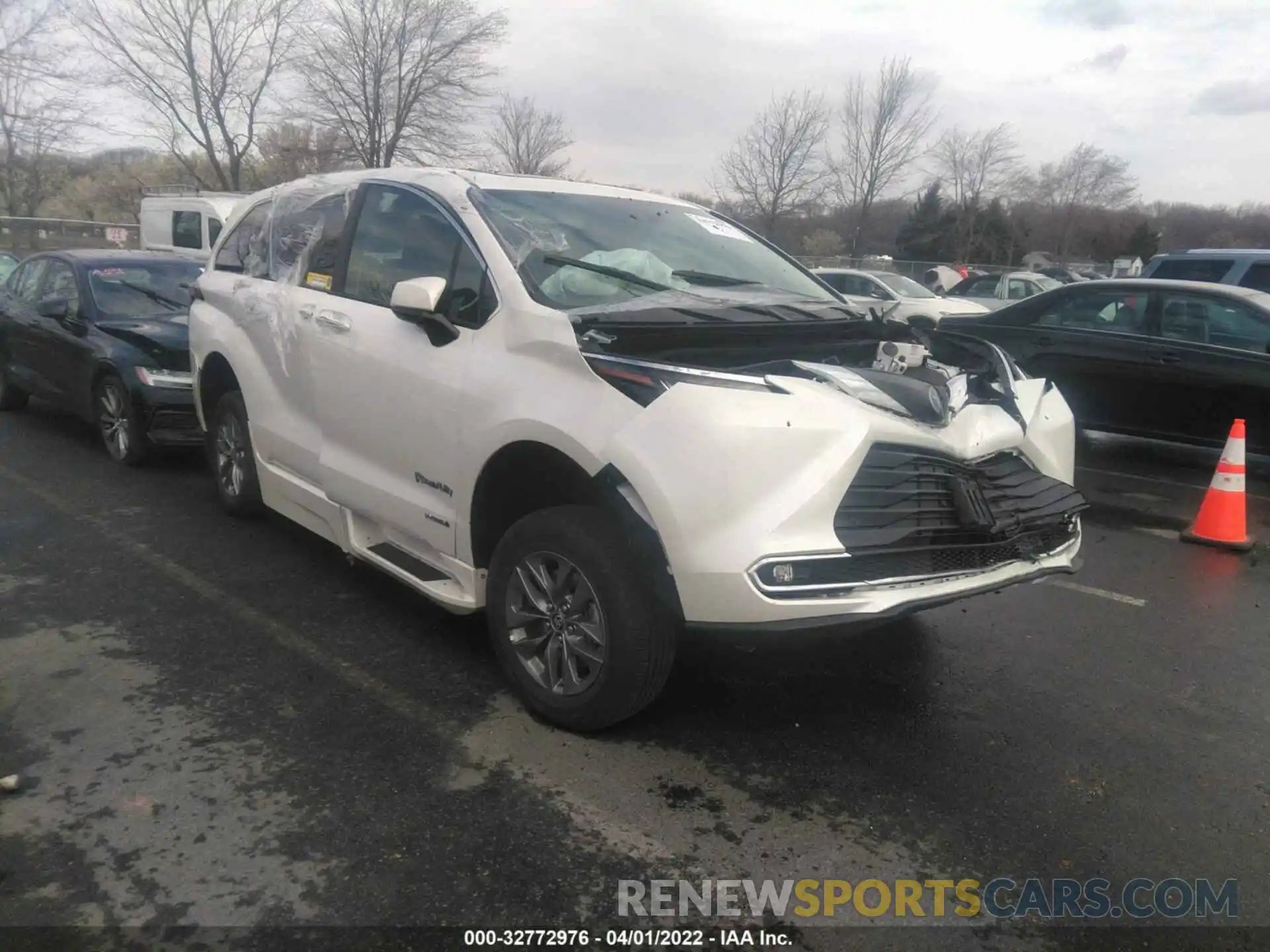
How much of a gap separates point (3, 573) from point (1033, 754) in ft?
15.9

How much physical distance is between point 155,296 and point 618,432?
611cm

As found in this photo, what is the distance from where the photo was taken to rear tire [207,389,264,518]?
541 cm

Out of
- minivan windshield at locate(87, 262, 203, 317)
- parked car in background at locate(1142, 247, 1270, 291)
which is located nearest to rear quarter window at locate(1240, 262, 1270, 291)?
parked car in background at locate(1142, 247, 1270, 291)

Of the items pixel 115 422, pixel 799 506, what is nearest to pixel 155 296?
pixel 115 422

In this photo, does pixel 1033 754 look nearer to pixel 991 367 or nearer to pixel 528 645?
pixel 991 367

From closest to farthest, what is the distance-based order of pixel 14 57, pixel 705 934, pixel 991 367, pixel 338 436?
pixel 705 934, pixel 991 367, pixel 338 436, pixel 14 57

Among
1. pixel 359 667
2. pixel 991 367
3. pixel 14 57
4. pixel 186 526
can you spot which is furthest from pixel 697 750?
pixel 14 57

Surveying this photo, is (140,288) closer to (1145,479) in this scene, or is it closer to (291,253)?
(291,253)

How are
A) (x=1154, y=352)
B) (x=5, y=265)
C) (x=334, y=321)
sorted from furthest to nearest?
(x=5, y=265) → (x=1154, y=352) → (x=334, y=321)

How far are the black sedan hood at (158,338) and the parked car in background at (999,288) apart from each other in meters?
15.7

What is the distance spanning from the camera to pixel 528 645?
3537 millimetres

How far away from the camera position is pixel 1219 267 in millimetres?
10641

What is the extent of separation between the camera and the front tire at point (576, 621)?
3.13 meters

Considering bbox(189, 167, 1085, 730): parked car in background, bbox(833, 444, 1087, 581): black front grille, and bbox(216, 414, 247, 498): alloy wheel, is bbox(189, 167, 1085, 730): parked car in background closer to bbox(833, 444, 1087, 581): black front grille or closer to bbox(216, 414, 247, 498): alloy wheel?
bbox(833, 444, 1087, 581): black front grille
